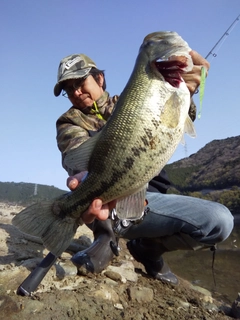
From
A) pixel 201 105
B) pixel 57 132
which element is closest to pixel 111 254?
pixel 57 132

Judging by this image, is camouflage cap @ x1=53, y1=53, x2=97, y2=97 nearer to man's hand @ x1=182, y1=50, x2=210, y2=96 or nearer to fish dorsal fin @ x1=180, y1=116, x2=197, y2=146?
man's hand @ x1=182, y1=50, x2=210, y2=96

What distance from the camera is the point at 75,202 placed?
2633 millimetres

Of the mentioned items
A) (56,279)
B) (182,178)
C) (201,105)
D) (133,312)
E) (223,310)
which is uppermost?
(201,105)

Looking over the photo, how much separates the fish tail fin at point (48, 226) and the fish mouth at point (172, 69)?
1439mm

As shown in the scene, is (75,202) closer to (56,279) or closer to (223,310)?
(56,279)

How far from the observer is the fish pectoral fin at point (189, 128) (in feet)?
8.93

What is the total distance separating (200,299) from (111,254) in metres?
1.44

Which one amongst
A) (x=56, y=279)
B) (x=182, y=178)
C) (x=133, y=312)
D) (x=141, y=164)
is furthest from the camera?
(x=182, y=178)

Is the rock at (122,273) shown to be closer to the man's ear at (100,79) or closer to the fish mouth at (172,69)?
the man's ear at (100,79)

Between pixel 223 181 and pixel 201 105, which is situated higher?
pixel 201 105

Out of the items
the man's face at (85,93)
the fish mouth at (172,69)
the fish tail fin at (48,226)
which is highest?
the fish mouth at (172,69)

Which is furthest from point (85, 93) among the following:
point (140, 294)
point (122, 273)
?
point (140, 294)

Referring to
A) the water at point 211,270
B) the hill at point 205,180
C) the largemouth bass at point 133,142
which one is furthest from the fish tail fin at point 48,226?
the hill at point 205,180

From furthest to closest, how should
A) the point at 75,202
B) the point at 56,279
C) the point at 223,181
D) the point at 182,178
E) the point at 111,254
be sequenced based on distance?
1. the point at 182,178
2. the point at 223,181
3. the point at 111,254
4. the point at 56,279
5. the point at 75,202
